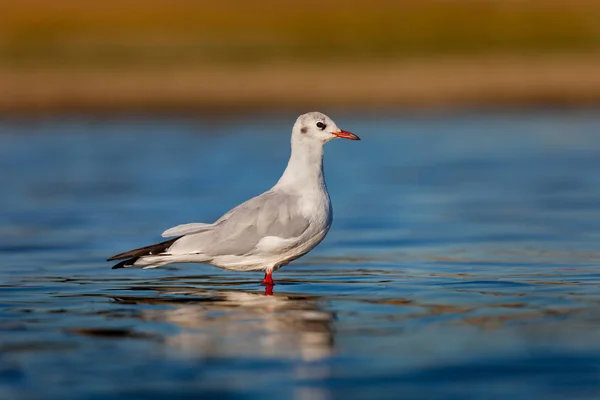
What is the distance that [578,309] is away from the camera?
915cm

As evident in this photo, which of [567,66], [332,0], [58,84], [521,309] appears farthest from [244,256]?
[332,0]

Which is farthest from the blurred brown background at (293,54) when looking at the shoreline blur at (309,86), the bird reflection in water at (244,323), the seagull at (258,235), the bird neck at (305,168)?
the bird reflection in water at (244,323)

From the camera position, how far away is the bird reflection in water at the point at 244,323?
7969mm

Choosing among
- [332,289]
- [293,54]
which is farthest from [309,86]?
[332,289]

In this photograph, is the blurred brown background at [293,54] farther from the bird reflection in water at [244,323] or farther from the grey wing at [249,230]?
the bird reflection in water at [244,323]

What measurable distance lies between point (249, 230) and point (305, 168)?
2.47 ft

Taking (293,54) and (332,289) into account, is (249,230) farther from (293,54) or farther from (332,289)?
(293,54)

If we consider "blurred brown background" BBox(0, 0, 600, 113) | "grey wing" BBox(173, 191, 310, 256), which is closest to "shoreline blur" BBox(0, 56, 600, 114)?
"blurred brown background" BBox(0, 0, 600, 113)

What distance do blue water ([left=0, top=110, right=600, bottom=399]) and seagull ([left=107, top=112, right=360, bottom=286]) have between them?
0.26m

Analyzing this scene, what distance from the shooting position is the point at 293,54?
4816 cm

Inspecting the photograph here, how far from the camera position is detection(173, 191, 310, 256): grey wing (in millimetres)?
10484

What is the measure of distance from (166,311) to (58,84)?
32698mm

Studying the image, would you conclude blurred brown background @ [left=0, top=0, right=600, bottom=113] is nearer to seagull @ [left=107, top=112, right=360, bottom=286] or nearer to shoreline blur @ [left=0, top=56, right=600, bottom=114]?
shoreline blur @ [left=0, top=56, right=600, bottom=114]

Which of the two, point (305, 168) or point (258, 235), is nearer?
point (258, 235)
